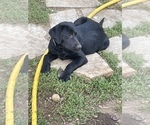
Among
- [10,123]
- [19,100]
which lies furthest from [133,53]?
[10,123]

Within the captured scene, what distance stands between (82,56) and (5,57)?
2.64ft

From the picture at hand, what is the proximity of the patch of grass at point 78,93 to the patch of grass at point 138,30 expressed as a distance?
92 cm

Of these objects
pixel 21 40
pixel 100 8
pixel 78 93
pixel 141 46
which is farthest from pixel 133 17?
pixel 78 93

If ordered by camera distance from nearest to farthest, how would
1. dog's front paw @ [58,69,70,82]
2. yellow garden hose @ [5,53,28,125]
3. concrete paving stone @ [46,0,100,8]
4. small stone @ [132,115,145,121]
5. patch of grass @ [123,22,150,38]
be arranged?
1. yellow garden hose @ [5,53,28,125]
2. small stone @ [132,115,145,121]
3. dog's front paw @ [58,69,70,82]
4. patch of grass @ [123,22,150,38]
5. concrete paving stone @ [46,0,100,8]

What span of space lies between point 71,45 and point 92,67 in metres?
0.32

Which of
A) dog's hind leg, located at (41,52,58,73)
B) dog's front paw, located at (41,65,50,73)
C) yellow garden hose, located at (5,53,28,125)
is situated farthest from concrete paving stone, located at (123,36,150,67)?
yellow garden hose, located at (5,53,28,125)

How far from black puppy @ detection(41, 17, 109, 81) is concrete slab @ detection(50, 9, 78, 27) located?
0.69 m

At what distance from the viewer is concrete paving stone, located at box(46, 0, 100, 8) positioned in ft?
19.1

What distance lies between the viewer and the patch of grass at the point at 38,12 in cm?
533

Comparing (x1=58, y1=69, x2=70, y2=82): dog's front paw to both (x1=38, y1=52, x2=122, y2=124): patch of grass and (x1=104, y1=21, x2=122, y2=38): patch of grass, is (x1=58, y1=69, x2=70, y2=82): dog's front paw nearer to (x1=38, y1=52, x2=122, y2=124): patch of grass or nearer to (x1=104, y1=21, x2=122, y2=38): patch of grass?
(x1=38, y1=52, x2=122, y2=124): patch of grass

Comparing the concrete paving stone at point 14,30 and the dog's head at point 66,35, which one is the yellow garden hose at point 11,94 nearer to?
the dog's head at point 66,35

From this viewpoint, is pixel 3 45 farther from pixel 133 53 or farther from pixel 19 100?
pixel 133 53

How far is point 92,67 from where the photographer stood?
14.3 feet

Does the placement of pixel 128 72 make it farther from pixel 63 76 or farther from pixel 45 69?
pixel 45 69
